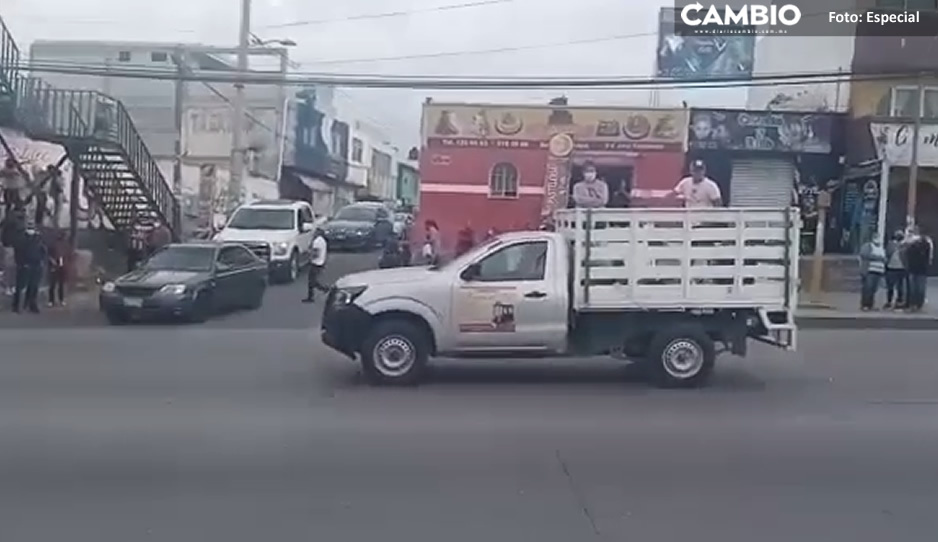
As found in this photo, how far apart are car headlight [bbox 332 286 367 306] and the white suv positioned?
15.1m

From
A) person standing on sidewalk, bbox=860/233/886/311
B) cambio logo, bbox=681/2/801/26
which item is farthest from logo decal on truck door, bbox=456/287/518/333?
cambio logo, bbox=681/2/801/26

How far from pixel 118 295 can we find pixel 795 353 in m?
11.0

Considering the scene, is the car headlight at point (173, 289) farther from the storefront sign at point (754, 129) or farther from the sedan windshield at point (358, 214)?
the sedan windshield at point (358, 214)

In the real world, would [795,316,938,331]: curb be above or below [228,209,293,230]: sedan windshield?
below

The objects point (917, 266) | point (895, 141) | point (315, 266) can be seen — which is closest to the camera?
point (917, 266)

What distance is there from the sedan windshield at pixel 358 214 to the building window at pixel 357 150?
54.2 m

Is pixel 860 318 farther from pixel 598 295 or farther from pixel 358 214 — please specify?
pixel 358 214

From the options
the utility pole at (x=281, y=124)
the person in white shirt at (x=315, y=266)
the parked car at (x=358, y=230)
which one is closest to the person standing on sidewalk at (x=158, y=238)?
the person in white shirt at (x=315, y=266)

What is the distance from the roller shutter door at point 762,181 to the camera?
3394 centimetres

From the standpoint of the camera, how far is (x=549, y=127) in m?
30.9

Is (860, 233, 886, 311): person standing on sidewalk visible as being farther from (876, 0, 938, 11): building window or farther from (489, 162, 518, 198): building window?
(876, 0, 938, 11): building window

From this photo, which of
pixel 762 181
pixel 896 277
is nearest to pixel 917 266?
pixel 896 277

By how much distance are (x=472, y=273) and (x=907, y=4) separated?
89.0ft

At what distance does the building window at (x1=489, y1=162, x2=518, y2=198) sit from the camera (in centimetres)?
3081
